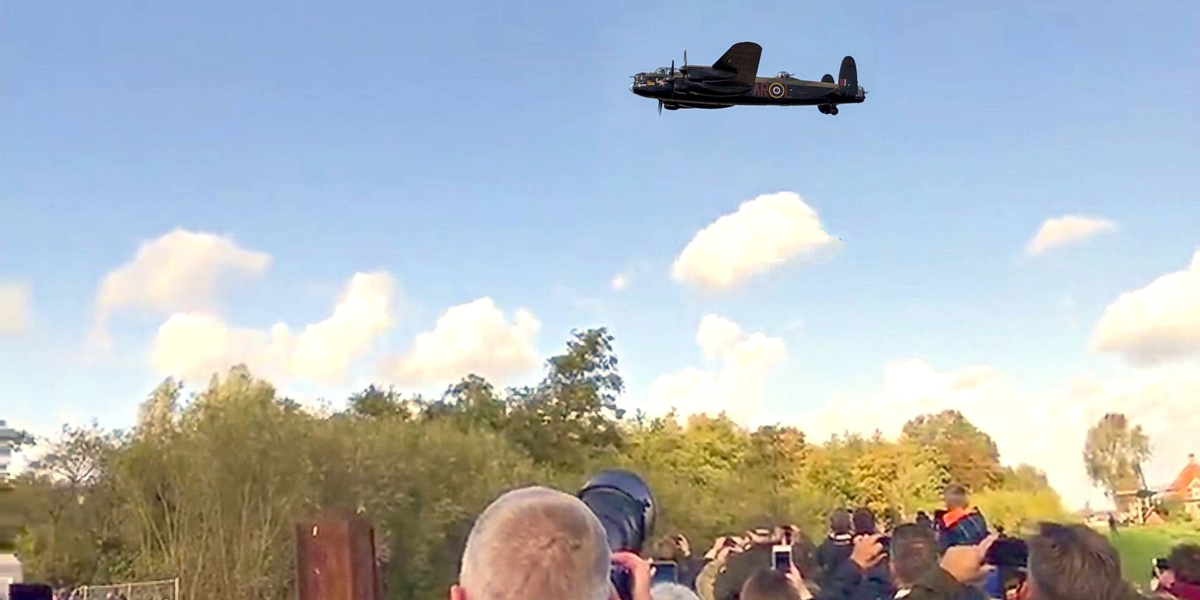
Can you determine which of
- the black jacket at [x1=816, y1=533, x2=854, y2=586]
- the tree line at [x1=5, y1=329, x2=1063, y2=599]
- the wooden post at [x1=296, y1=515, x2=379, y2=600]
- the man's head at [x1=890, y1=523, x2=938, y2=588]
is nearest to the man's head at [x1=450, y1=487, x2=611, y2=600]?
the wooden post at [x1=296, y1=515, x2=379, y2=600]

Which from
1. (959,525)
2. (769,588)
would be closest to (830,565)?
(959,525)

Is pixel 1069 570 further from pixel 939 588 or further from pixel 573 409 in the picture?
pixel 573 409

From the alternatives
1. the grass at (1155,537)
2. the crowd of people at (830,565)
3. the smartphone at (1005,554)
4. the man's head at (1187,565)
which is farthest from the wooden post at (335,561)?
the grass at (1155,537)

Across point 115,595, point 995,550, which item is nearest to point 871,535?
point 995,550

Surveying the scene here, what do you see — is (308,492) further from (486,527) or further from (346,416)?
(486,527)

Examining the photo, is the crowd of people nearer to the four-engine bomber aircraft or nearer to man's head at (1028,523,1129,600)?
man's head at (1028,523,1129,600)

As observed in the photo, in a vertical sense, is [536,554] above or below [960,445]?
below
